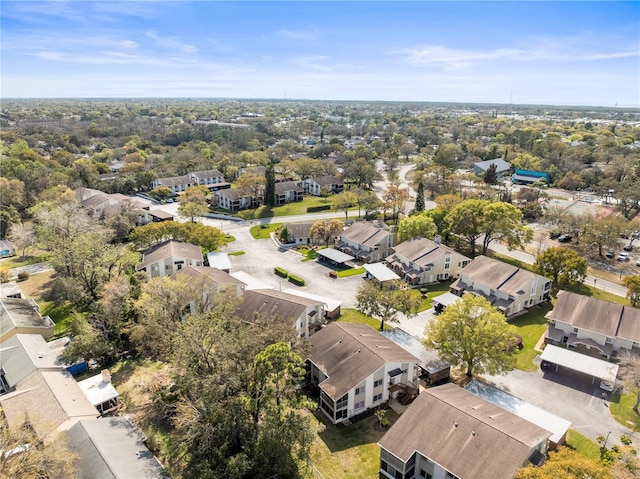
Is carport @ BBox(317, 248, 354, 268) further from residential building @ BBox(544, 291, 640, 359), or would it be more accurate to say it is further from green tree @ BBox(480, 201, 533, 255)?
residential building @ BBox(544, 291, 640, 359)

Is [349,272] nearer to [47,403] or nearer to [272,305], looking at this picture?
[272,305]

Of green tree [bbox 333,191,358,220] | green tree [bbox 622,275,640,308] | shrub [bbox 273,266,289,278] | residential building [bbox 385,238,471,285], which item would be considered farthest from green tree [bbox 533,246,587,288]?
green tree [bbox 333,191,358,220]

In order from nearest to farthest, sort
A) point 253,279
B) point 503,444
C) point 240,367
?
point 503,444 → point 240,367 → point 253,279

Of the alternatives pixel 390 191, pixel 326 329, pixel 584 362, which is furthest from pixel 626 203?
pixel 326 329

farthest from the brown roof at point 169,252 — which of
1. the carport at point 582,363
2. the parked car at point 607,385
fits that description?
the parked car at point 607,385

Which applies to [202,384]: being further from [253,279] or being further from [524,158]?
[524,158]

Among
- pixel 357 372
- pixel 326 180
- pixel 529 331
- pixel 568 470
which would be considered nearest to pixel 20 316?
pixel 357 372
